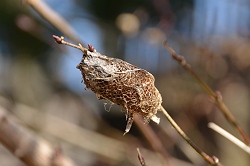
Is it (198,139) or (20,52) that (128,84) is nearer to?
(198,139)

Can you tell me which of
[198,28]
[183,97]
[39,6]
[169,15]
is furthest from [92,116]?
[39,6]

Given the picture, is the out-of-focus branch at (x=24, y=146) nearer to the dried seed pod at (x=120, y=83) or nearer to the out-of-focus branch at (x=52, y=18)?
the out-of-focus branch at (x=52, y=18)

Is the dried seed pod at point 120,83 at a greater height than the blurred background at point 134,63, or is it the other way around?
the dried seed pod at point 120,83

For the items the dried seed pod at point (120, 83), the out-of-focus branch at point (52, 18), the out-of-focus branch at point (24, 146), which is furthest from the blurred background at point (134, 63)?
the dried seed pod at point (120, 83)

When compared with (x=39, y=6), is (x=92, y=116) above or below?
below

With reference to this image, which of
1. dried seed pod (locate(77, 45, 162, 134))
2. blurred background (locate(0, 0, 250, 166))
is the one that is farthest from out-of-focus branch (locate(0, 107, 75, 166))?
dried seed pod (locate(77, 45, 162, 134))
